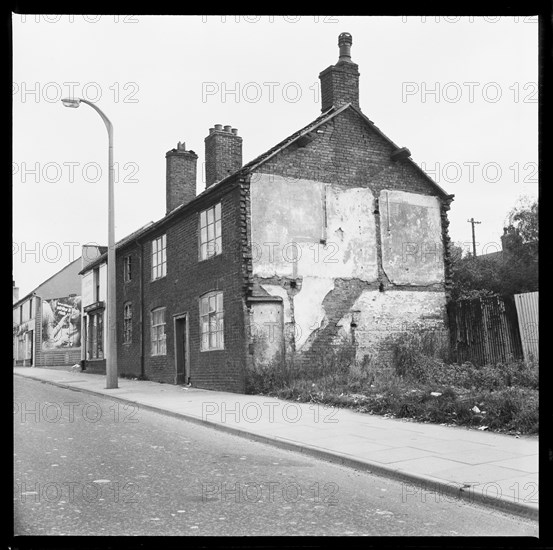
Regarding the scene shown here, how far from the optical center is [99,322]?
32312 millimetres

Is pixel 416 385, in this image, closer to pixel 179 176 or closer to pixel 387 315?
pixel 387 315

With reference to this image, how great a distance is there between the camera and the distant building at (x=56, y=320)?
49688mm

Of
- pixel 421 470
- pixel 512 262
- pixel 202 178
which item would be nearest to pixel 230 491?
pixel 421 470

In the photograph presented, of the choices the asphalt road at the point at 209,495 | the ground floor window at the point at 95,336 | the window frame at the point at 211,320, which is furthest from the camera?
the ground floor window at the point at 95,336

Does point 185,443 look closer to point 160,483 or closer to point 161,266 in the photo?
point 160,483

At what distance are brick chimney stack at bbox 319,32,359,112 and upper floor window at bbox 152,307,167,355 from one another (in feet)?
30.5

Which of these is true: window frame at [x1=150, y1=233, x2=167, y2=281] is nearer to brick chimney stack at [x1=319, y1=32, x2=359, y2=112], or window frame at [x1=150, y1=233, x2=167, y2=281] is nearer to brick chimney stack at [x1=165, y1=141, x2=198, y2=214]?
brick chimney stack at [x1=165, y1=141, x2=198, y2=214]

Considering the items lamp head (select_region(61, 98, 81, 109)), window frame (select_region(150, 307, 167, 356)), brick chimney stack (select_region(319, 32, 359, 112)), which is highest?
brick chimney stack (select_region(319, 32, 359, 112))

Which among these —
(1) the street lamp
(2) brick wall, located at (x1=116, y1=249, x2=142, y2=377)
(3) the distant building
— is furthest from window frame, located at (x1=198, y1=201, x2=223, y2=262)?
(3) the distant building

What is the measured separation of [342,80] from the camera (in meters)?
20.1

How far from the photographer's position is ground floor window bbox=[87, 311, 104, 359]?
31.9 m

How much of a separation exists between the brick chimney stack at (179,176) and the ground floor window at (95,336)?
28.4 feet

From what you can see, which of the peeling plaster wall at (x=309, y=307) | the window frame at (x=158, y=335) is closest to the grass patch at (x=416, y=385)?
the peeling plaster wall at (x=309, y=307)

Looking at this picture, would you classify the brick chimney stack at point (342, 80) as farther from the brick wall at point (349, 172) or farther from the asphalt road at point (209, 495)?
the asphalt road at point (209, 495)
